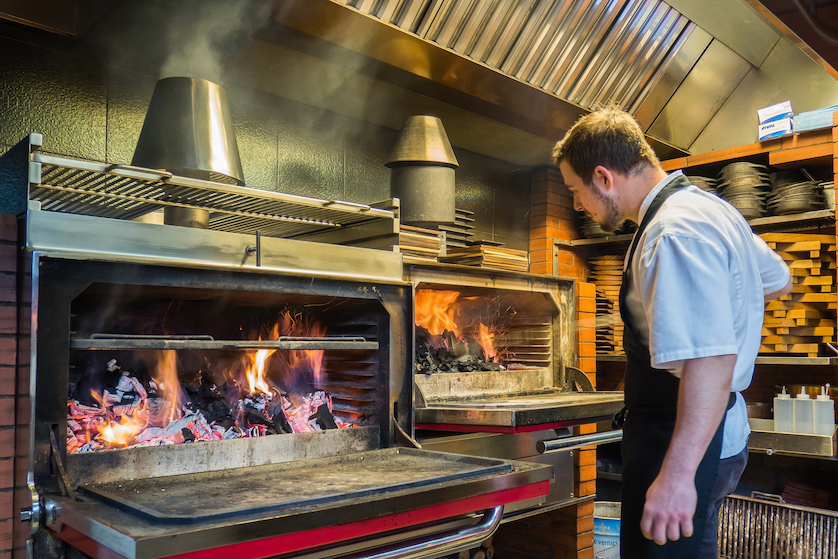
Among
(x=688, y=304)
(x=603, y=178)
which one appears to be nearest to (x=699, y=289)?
(x=688, y=304)

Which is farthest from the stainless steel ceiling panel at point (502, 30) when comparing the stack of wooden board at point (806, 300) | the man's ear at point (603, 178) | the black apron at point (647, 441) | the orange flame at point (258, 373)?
the stack of wooden board at point (806, 300)

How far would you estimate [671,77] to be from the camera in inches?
163

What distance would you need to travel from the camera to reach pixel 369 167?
3.55 m

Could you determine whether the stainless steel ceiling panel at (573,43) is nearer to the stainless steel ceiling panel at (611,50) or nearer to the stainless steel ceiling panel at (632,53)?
the stainless steel ceiling panel at (611,50)

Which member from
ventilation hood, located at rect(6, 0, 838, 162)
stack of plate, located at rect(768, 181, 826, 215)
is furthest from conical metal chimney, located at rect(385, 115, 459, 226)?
stack of plate, located at rect(768, 181, 826, 215)

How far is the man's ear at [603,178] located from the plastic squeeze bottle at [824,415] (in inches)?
91.6

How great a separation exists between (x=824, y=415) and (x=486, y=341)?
185 centimetres

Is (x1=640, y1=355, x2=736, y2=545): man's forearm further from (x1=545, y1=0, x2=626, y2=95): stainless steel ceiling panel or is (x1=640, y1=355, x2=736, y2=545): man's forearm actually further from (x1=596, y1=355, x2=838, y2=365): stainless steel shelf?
(x1=596, y1=355, x2=838, y2=365): stainless steel shelf

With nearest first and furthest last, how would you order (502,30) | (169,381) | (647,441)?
(647,441)
(169,381)
(502,30)

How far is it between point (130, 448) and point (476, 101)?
2.22 meters

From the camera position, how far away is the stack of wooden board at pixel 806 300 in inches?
145

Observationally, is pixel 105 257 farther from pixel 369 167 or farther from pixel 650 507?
pixel 369 167

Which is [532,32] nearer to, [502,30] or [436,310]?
[502,30]

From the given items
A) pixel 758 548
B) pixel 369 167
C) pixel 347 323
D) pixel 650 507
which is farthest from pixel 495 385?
pixel 650 507
